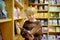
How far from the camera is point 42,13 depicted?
16.6ft

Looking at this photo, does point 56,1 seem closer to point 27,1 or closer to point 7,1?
point 27,1

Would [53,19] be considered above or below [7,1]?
below

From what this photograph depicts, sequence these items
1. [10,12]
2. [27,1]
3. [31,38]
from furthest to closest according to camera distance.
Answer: [27,1]
[31,38]
[10,12]

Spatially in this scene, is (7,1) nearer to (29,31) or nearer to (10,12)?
(10,12)

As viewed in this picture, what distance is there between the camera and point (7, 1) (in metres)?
1.73

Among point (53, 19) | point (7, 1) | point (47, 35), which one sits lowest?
point (47, 35)

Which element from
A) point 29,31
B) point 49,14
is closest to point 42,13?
point 49,14

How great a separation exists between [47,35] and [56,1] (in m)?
1.35

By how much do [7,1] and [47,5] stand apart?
3508 millimetres

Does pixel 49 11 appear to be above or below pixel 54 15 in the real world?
above

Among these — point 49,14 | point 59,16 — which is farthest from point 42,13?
point 59,16

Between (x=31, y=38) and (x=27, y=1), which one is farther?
(x=27, y=1)

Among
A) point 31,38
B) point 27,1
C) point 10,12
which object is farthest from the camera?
point 27,1

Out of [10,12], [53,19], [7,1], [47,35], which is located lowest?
[47,35]
